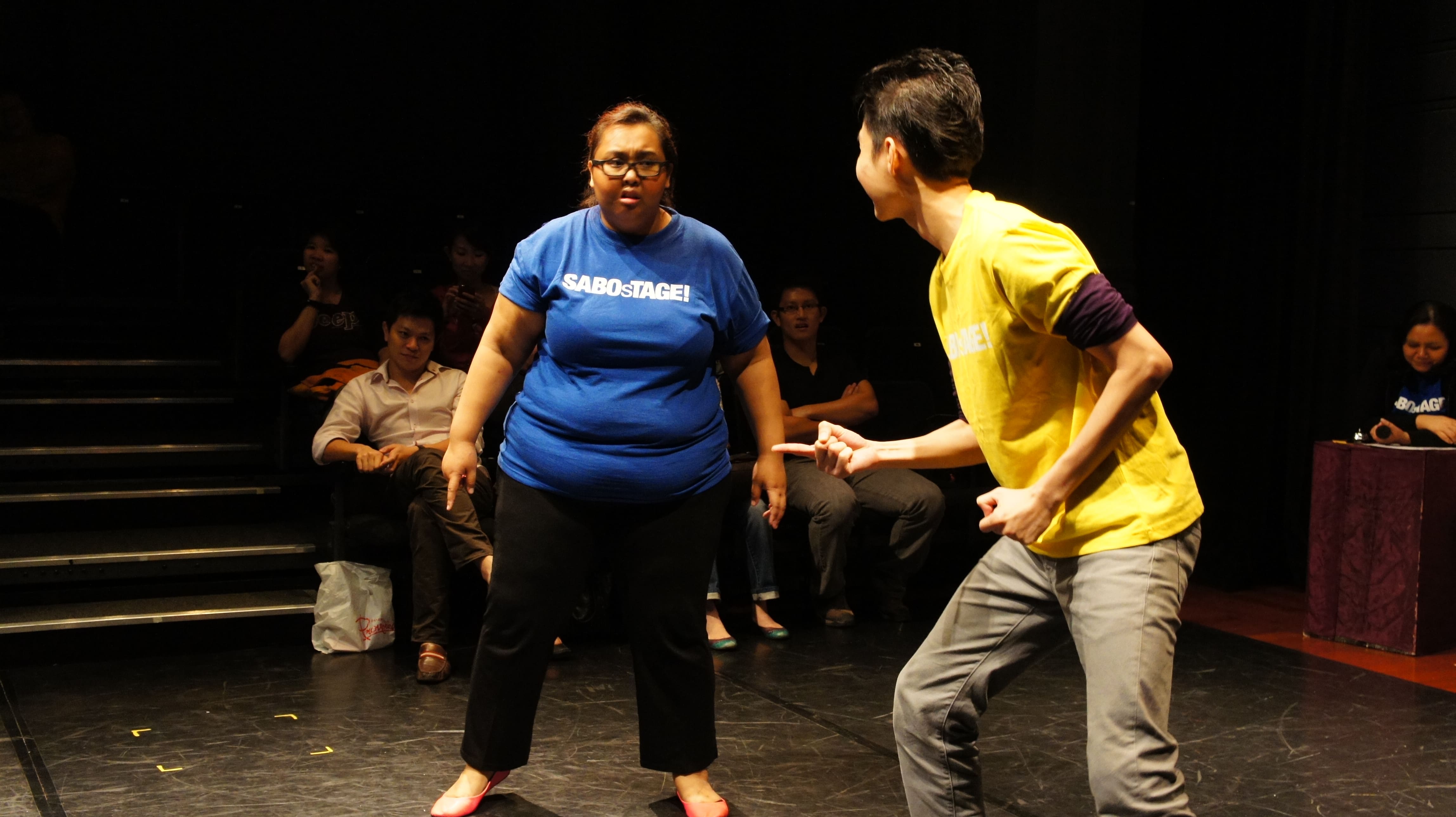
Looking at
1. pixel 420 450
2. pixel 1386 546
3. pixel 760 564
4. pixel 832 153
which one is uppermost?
pixel 832 153

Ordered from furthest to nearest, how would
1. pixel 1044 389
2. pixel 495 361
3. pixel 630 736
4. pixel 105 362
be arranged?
pixel 105 362 → pixel 630 736 → pixel 495 361 → pixel 1044 389

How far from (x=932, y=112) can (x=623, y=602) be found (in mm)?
1265

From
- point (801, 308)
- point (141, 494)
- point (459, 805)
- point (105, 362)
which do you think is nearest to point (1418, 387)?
point (801, 308)

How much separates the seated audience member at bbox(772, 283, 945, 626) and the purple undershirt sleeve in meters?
2.73

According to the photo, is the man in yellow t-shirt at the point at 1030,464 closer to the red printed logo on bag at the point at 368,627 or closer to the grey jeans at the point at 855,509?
the grey jeans at the point at 855,509

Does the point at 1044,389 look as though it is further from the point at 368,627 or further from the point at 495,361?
the point at 368,627

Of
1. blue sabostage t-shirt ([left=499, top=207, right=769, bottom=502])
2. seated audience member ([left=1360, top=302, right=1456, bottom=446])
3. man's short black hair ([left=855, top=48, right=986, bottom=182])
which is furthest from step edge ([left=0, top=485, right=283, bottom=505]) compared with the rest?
seated audience member ([left=1360, top=302, right=1456, bottom=446])

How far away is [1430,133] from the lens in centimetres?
480

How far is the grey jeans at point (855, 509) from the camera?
420cm

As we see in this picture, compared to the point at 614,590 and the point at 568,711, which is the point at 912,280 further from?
the point at 568,711

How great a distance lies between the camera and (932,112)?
62.9 inches

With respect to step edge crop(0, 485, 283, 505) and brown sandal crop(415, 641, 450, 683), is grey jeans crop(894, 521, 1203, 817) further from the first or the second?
step edge crop(0, 485, 283, 505)

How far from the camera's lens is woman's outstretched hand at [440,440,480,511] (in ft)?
8.15

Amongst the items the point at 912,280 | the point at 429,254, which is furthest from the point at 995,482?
the point at 429,254
